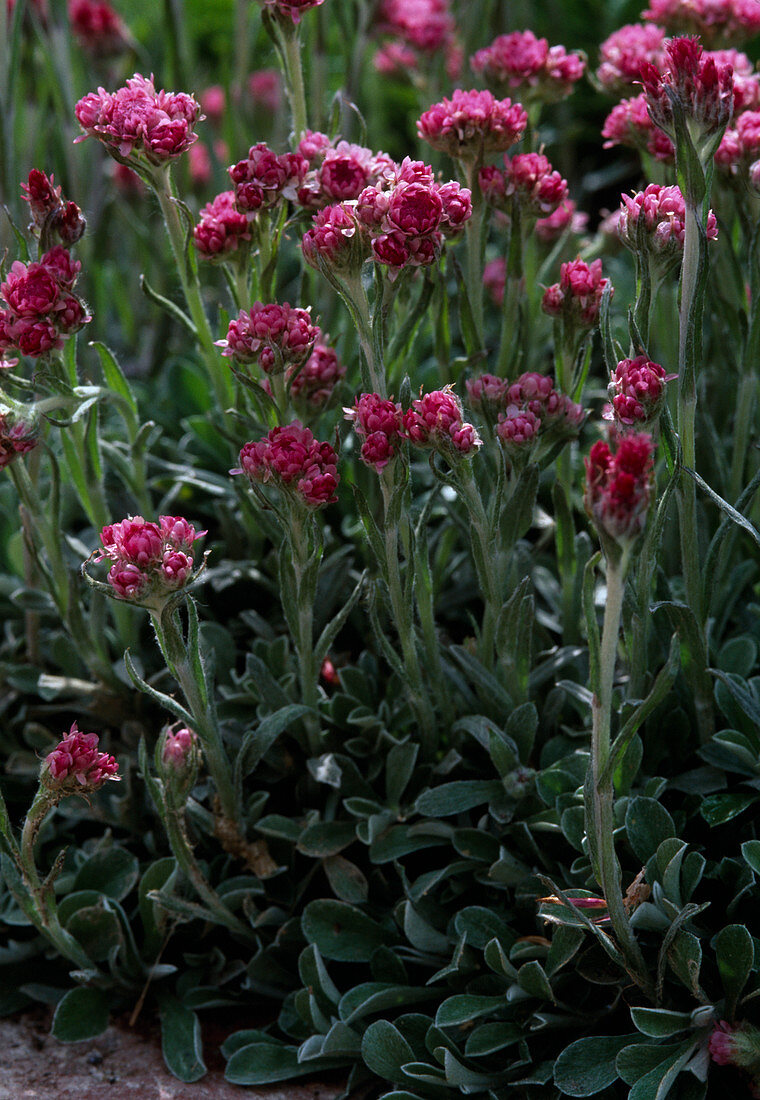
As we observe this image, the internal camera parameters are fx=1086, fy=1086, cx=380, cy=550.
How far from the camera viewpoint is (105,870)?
1.72 meters

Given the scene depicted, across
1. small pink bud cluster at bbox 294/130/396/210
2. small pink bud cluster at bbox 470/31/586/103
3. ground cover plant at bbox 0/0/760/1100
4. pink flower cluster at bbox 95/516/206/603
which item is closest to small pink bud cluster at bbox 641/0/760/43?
ground cover plant at bbox 0/0/760/1100

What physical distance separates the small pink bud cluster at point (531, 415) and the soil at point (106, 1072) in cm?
93

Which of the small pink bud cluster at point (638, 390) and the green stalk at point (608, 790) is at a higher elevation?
the small pink bud cluster at point (638, 390)

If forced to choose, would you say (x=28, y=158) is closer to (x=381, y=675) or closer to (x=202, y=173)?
(x=202, y=173)

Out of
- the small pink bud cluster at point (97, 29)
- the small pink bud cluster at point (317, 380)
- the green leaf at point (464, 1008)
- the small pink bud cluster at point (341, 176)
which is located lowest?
the green leaf at point (464, 1008)

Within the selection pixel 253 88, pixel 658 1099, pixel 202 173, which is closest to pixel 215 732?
pixel 658 1099

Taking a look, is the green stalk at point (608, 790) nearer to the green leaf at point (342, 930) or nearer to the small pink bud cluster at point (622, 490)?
the small pink bud cluster at point (622, 490)

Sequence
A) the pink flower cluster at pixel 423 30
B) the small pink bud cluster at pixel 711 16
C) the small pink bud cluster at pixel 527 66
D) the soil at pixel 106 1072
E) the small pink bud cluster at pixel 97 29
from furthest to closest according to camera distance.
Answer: the small pink bud cluster at pixel 97 29 < the pink flower cluster at pixel 423 30 < the small pink bud cluster at pixel 711 16 < the small pink bud cluster at pixel 527 66 < the soil at pixel 106 1072

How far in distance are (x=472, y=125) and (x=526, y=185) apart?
0.41 feet

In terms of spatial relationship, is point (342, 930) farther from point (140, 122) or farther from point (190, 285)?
point (140, 122)

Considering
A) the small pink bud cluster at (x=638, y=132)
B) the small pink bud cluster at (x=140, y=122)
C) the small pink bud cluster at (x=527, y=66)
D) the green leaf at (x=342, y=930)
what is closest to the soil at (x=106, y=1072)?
the green leaf at (x=342, y=930)

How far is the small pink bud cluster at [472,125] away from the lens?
1.58 m

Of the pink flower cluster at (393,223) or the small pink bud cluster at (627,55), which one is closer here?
the pink flower cluster at (393,223)

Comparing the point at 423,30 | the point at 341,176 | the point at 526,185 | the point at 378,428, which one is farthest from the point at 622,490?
the point at 423,30
